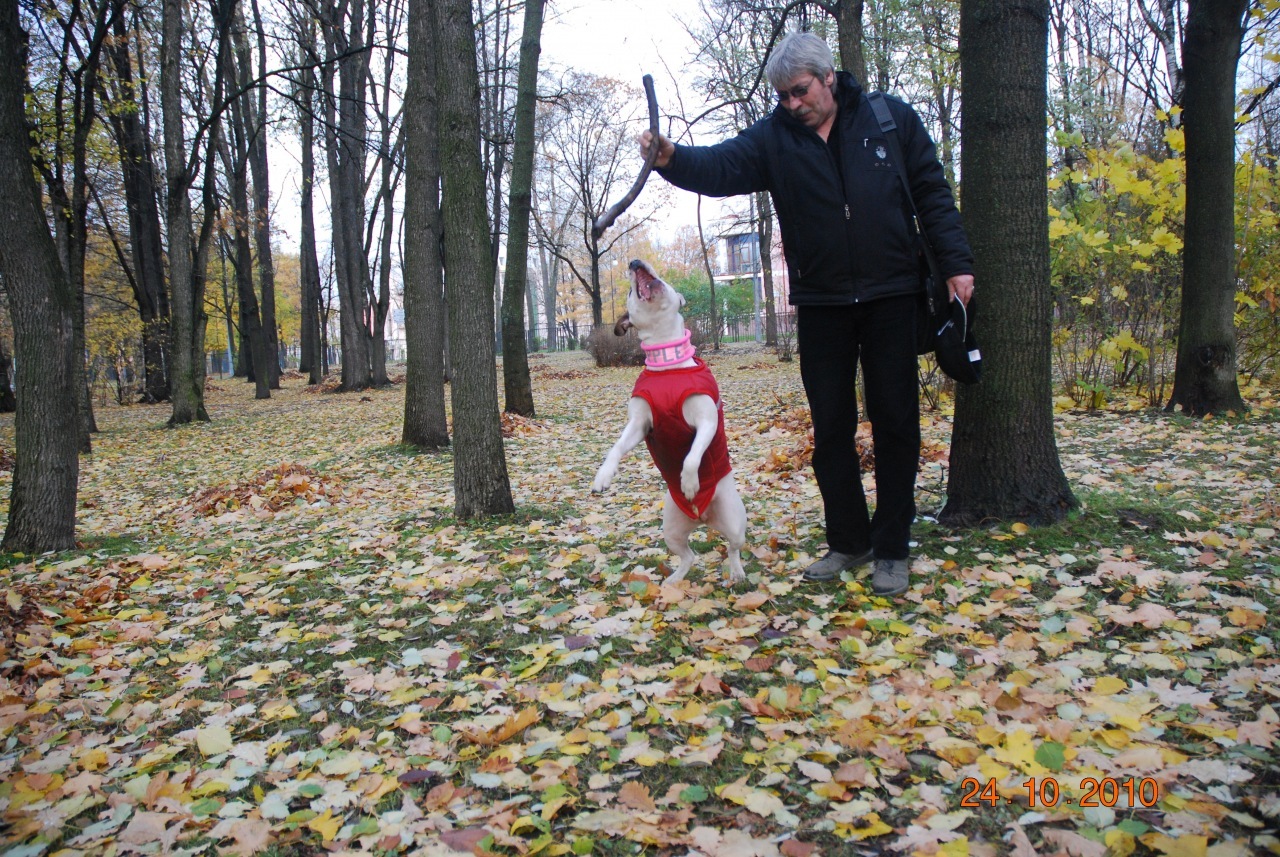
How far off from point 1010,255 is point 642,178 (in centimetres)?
214

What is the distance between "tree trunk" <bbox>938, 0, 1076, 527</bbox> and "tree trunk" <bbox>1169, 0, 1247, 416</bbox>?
3.78 meters

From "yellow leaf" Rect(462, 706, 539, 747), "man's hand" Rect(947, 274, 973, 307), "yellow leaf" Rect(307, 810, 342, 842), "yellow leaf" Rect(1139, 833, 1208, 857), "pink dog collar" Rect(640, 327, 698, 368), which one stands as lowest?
"yellow leaf" Rect(307, 810, 342, 842)

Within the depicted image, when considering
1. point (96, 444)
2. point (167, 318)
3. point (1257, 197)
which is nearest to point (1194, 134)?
point (1257, 197)

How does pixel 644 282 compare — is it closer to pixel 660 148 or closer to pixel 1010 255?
pixel 660 148

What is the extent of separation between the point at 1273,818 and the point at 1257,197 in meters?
8.17

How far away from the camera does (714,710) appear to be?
2.76 meters

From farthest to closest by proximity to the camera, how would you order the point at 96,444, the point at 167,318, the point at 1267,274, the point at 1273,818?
the point at 167,318, the point at 96,444, the point at 1267,274, the point at 1273,818

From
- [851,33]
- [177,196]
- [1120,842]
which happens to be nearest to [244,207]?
[177,196]

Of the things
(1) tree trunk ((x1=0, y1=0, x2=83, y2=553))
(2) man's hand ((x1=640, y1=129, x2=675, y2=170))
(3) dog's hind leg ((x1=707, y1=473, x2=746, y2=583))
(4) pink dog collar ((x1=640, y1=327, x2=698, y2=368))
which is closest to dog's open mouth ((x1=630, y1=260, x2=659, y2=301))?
(4) pink dog collar ((x1=640, y1=327, x2=698, y2=368))

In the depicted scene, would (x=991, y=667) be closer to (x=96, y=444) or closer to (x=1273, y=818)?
(x=1273, y=818)

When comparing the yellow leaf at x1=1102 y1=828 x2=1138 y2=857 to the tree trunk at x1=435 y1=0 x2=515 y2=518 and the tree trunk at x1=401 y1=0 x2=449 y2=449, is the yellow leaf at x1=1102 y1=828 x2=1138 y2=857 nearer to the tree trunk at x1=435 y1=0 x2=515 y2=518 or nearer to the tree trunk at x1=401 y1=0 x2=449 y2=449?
the tree trunk at x1=435 y1=0 x2=515 y2=518

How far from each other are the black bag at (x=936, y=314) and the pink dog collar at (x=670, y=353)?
1047 millimetres

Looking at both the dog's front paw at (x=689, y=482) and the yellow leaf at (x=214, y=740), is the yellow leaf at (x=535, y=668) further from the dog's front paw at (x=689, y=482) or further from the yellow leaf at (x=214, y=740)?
the yellow leaf at (x=214, y=740)

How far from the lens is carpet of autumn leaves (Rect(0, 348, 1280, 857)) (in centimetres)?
216
